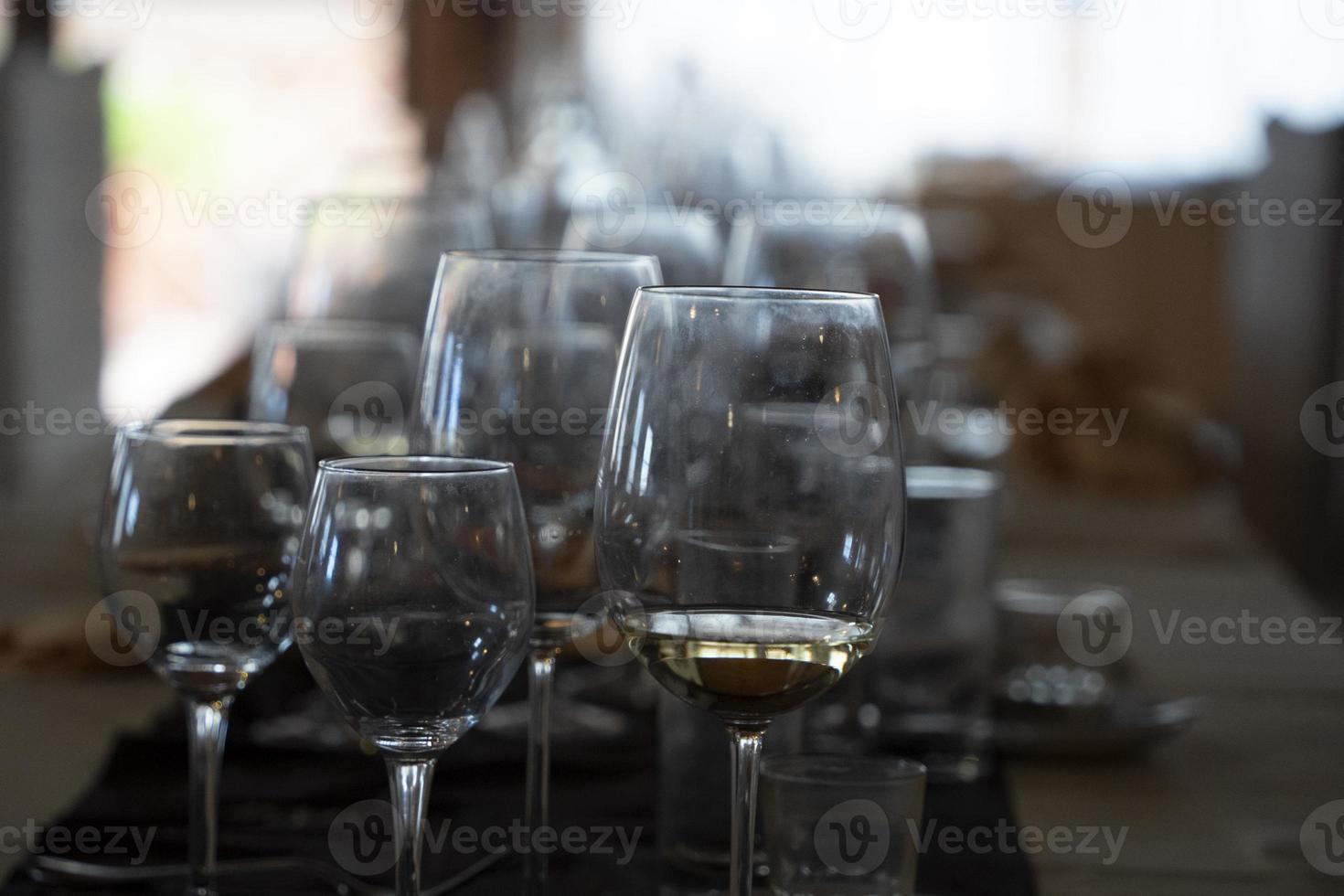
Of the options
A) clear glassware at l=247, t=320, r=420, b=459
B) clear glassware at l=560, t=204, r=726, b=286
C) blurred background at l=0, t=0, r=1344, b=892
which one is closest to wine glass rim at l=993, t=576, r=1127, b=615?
blurred background at l=0, t=0, r=1344, b=892

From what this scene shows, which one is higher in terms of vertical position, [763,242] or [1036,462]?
[763,242]

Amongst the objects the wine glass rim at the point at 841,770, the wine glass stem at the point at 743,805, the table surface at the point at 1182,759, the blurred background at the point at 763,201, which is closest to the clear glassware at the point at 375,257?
the blurred background at the point at 763,201

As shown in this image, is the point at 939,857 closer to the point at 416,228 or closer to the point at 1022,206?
the point at 416,228

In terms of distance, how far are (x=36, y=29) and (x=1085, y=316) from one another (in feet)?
7.67

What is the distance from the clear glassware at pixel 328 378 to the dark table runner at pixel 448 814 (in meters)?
0.19

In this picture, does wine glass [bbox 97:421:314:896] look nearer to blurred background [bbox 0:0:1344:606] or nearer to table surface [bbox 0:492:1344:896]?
table surface [bbox 0:492:1344:896]

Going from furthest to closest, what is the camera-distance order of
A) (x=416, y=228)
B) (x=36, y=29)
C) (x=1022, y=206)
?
(x=1022, y=206)
(x=36, y=29)
(x=416, y=228)

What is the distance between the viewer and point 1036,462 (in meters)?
2.06

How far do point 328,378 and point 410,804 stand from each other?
47 cm

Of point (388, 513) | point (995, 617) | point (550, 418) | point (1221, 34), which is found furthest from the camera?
point (1221, 34)

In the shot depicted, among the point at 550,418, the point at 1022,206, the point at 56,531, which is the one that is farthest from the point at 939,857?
the point at 1022,206

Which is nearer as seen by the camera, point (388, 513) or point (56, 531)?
point (388, 513)

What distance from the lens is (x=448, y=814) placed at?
0.82 metres

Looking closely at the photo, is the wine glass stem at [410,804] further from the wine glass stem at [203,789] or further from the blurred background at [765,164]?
the blurred background at [765,164]
